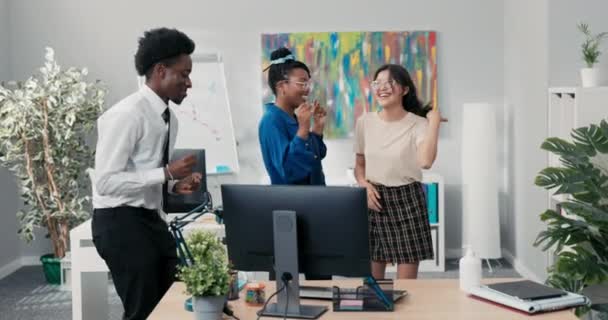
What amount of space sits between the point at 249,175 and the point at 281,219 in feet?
13.3

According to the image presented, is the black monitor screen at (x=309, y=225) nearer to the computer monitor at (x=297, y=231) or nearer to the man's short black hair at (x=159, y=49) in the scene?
the computer monitor at (x=297, y=231)

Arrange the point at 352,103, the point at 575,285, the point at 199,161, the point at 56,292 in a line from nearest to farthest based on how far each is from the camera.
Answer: the point at 575,285 < the point at 199,161 < the point at 56,292 < the point at 352,103

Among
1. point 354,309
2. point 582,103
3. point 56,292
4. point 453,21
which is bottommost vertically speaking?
point 56,292

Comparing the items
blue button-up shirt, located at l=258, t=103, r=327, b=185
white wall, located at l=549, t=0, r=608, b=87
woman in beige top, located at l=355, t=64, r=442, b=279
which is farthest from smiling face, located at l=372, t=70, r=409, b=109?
white wall, located at l=549, t=0, r=608, b=87

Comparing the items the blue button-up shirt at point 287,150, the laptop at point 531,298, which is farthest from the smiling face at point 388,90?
the laptop at point 531,298

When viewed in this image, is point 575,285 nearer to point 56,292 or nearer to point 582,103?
point 582,103

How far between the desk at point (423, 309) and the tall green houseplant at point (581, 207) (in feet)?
4.37

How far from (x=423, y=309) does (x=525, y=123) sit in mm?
3528

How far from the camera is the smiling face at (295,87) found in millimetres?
3699

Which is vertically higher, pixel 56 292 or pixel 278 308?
pixel 278 308

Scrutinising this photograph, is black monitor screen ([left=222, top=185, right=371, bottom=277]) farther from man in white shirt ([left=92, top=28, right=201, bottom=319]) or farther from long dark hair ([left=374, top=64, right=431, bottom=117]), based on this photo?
long dark hair ([left=374, top=64, right=431, bottom=117])

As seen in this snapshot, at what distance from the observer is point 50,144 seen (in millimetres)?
6109

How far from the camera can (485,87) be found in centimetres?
679

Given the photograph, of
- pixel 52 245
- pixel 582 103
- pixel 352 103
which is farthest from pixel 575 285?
pixel 52 245
